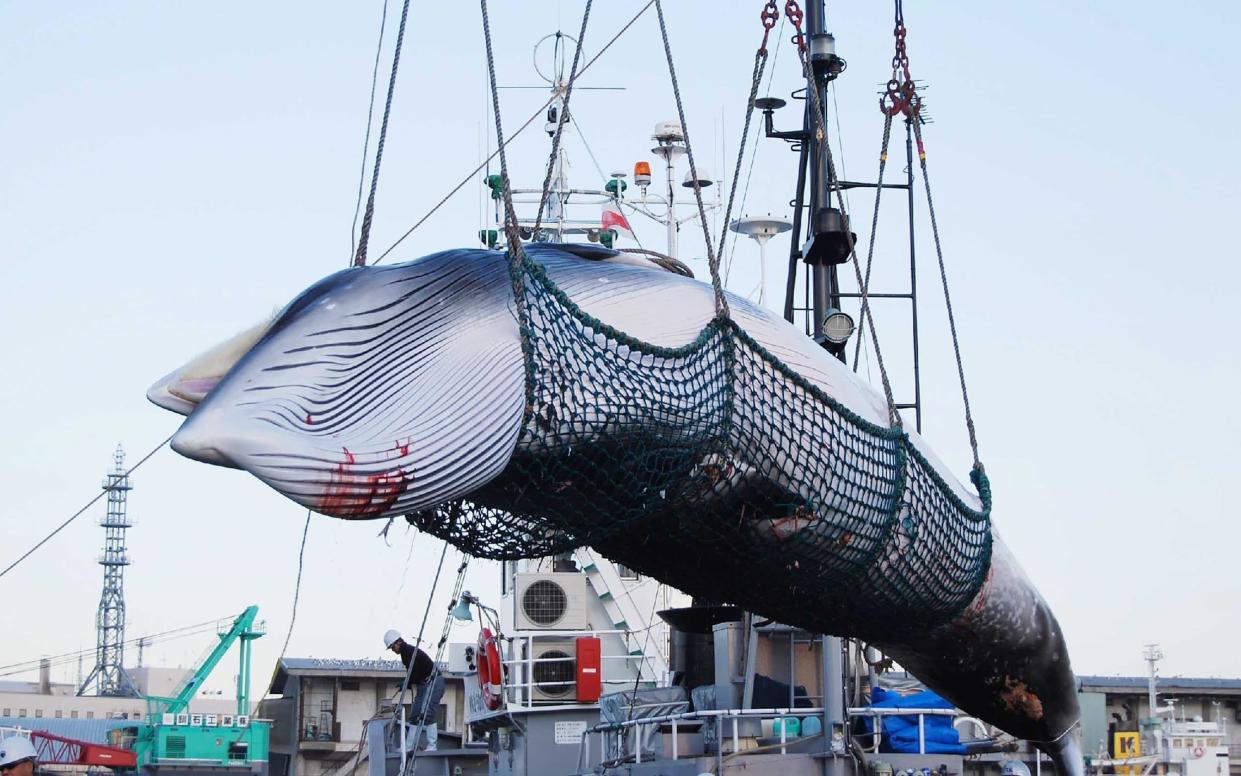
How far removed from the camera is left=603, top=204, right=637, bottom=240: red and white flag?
77.2 ft

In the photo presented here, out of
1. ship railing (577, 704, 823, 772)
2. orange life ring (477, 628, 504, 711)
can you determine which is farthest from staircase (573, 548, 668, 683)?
ship railing (577, 704, 823, 772)

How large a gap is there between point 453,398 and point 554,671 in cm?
1659

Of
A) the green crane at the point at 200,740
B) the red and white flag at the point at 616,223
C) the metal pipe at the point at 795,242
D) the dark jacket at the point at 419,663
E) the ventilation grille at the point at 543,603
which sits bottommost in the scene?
the green crane at the point at 200,740

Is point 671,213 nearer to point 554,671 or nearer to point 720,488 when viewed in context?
point 554,671

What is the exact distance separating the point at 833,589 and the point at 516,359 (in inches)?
95.1

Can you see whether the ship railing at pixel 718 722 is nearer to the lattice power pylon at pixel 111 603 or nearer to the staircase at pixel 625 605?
the staircase at pixel 625 605

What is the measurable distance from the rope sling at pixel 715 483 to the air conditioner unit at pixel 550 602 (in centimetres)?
1404

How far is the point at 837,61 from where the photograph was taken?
14086 millimetres

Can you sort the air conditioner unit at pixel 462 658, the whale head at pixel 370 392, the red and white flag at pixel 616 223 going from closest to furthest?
the whale head at pixel 370 392 → the red and white flag at pixel 616 223 → the air conditioner unit at pixel 462 658

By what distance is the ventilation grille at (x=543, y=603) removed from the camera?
22266 millimetres

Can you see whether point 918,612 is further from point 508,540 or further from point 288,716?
point 288,716

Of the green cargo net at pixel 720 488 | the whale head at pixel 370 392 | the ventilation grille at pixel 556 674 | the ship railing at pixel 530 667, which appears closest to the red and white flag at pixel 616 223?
the ship railing at pixel 530 667

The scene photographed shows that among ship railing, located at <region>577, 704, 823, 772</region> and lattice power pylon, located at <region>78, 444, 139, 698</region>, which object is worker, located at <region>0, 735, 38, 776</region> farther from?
lattice power pylon, located at <region>78, 444, 139, 698</region>

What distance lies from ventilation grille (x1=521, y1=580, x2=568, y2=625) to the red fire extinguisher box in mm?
1341
